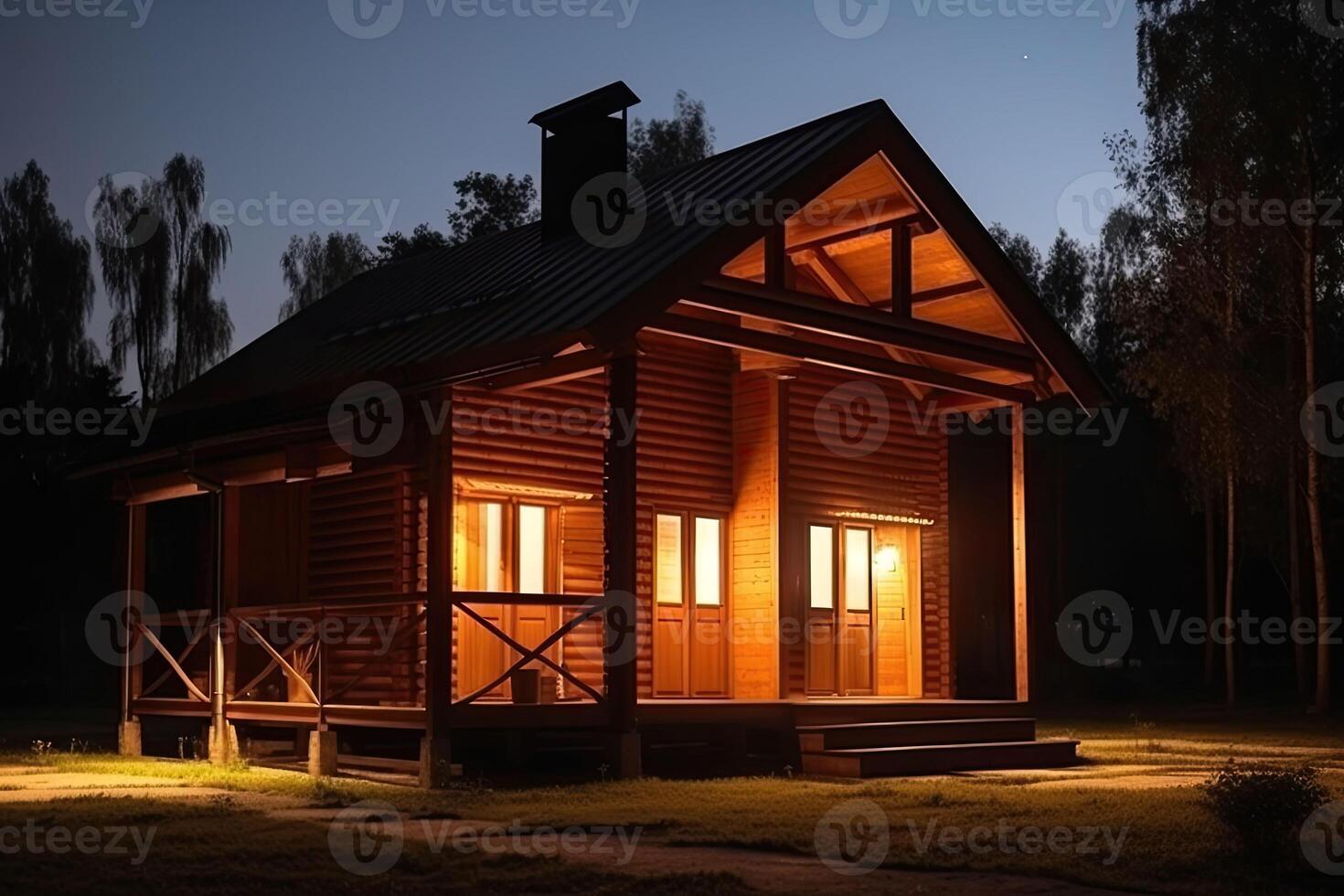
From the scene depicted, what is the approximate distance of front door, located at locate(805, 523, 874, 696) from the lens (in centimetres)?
1709

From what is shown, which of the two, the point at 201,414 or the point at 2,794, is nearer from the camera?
the point at 2,794

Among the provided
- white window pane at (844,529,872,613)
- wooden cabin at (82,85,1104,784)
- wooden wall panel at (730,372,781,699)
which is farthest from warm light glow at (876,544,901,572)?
wooden wall panel at (730,372,781,699)

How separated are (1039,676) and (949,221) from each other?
24998 mm

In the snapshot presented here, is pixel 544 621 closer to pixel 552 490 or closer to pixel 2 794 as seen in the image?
→ pixel 552 490

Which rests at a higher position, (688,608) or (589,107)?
(589,107)

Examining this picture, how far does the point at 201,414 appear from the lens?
591 inches

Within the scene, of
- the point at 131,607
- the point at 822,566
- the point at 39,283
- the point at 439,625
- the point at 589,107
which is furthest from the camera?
the point at 39,283

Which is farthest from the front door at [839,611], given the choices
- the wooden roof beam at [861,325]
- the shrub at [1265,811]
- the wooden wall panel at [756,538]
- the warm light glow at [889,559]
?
the shrub at [1265,811]

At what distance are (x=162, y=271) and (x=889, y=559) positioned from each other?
75.5 feet

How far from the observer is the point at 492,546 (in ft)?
50.2

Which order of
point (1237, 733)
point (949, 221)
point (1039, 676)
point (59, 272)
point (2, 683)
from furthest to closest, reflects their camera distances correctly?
point (1039, 676)
point (59, 272)
point (2, 683)
point (1237, 733)
point (949, 221)

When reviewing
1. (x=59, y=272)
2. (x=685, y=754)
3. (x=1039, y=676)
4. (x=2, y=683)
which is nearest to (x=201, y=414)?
(x=685, y=754)

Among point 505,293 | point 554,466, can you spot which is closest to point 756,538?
point 554,466

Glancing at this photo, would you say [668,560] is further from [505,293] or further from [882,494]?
[505,293]
